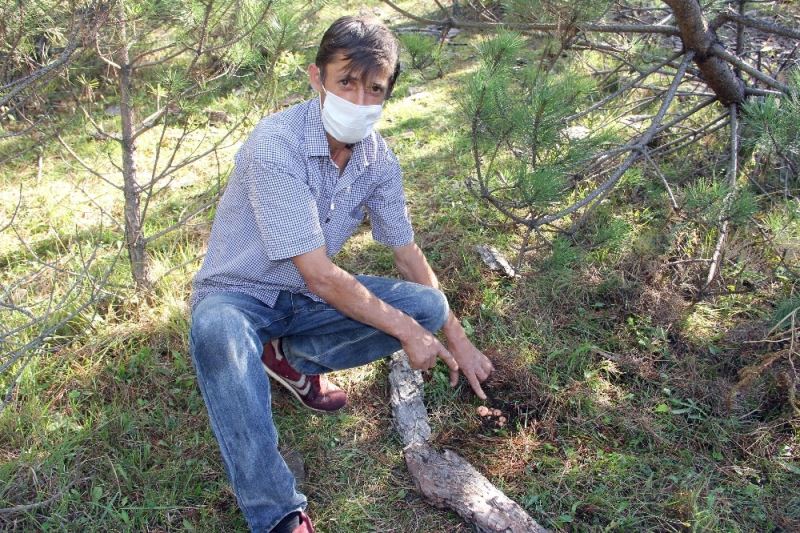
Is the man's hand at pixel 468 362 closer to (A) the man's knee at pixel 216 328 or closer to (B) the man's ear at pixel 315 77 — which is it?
(A) the man's knee at pixel 216 328

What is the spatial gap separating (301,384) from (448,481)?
0.62 metres

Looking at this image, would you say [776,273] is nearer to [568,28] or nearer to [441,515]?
[568,28]

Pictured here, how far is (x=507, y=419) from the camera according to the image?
85.5 inches

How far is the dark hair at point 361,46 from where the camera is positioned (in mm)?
1794

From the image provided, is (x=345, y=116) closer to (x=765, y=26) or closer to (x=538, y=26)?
(x=538, y=26)

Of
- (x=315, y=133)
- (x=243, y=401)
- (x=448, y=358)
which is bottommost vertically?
(x=448, y=358)

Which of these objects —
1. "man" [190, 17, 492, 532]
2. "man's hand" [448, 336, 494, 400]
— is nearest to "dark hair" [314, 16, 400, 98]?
"man" [190, 17, 492, 532]

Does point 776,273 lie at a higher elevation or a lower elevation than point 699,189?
lower

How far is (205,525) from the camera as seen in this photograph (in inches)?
71.6

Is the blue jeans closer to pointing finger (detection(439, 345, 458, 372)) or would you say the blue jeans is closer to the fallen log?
the fallen log

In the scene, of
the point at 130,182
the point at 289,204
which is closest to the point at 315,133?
the point at 289,204

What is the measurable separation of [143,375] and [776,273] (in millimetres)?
2603

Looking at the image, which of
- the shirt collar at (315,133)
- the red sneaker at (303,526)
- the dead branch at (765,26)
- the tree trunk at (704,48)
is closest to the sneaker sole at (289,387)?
the red sneaker at (303,526)

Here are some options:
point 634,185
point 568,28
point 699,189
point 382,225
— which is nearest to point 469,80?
point 568,28
